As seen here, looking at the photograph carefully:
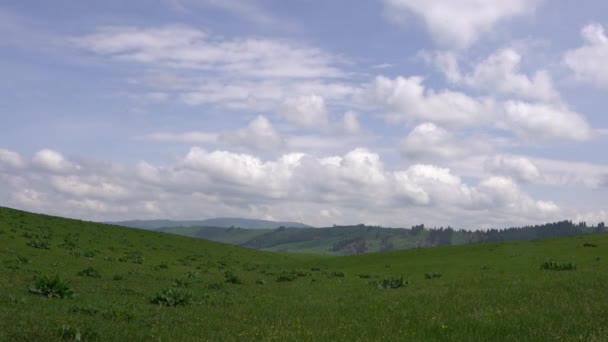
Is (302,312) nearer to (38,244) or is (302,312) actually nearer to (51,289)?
(51,289)

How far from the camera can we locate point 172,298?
18.3m

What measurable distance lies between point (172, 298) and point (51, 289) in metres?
4.83

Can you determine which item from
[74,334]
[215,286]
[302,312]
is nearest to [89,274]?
[215,286]

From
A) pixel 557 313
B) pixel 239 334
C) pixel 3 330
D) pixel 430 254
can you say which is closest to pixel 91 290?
pixel 3 330

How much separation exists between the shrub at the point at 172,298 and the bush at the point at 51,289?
10.8ft

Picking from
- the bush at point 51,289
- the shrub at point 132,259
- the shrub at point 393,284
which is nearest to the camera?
the bush at point 51,289

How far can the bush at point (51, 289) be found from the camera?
18.5 meters

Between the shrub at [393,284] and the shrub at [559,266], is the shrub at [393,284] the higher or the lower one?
the lower one

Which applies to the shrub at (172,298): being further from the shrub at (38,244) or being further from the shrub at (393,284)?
the shrub at (38,244)

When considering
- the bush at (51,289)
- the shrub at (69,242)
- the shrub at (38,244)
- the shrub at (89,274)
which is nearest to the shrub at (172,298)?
the bush at (51,289)

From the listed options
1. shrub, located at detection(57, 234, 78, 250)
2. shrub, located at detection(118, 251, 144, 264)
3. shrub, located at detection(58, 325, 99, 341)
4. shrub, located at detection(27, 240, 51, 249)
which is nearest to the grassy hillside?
shrub, located at detection(58, 325, 99, 341)

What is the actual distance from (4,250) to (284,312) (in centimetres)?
2918

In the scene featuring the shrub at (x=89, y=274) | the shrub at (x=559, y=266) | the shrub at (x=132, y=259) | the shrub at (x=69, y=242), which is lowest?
the shrub at (x=132, y=259)

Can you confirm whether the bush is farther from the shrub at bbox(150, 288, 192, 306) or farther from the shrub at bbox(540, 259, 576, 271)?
the shrub at bbox(540, 259, 576, 271)
